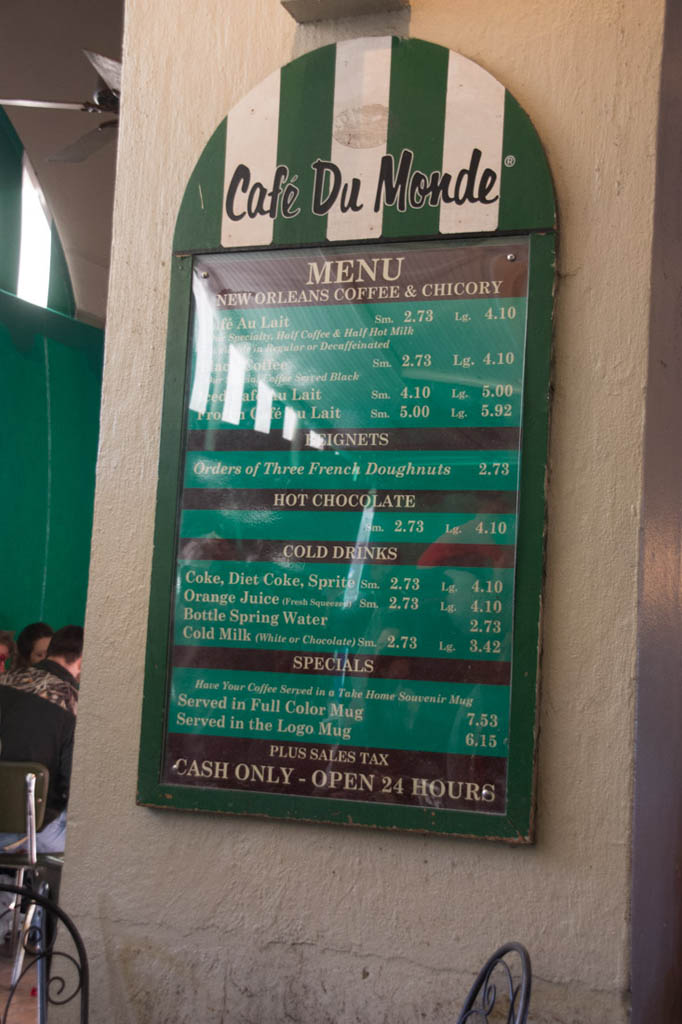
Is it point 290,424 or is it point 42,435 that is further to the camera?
point 42,435

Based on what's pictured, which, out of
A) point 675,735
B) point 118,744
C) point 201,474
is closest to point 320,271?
point 201,474

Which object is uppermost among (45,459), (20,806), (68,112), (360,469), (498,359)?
(68,112)

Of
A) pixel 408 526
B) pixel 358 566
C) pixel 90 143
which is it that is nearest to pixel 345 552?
pixel 358 566

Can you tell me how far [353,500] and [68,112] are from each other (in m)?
6.35

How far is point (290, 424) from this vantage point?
225 cm

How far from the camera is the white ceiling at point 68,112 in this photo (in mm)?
7055

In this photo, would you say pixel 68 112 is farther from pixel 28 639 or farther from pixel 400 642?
pixel 400 642

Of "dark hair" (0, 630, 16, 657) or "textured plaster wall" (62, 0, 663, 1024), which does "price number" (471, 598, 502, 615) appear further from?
"dark hair" (0, 630, 16, 657)

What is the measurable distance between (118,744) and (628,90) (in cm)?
174

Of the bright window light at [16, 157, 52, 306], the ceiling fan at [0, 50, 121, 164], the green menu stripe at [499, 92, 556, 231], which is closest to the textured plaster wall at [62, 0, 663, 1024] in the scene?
the green menu stripe at [499, 92, 556, 231]

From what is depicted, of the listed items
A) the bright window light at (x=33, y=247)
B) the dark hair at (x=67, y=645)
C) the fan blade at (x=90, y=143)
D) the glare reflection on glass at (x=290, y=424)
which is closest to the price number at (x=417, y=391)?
the glare reflection on glass at (x=290, y=424)

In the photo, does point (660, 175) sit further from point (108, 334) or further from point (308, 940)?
point (308, 940)

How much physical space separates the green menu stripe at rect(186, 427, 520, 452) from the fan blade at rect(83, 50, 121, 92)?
10.9ft

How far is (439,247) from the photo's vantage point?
2199 mm
